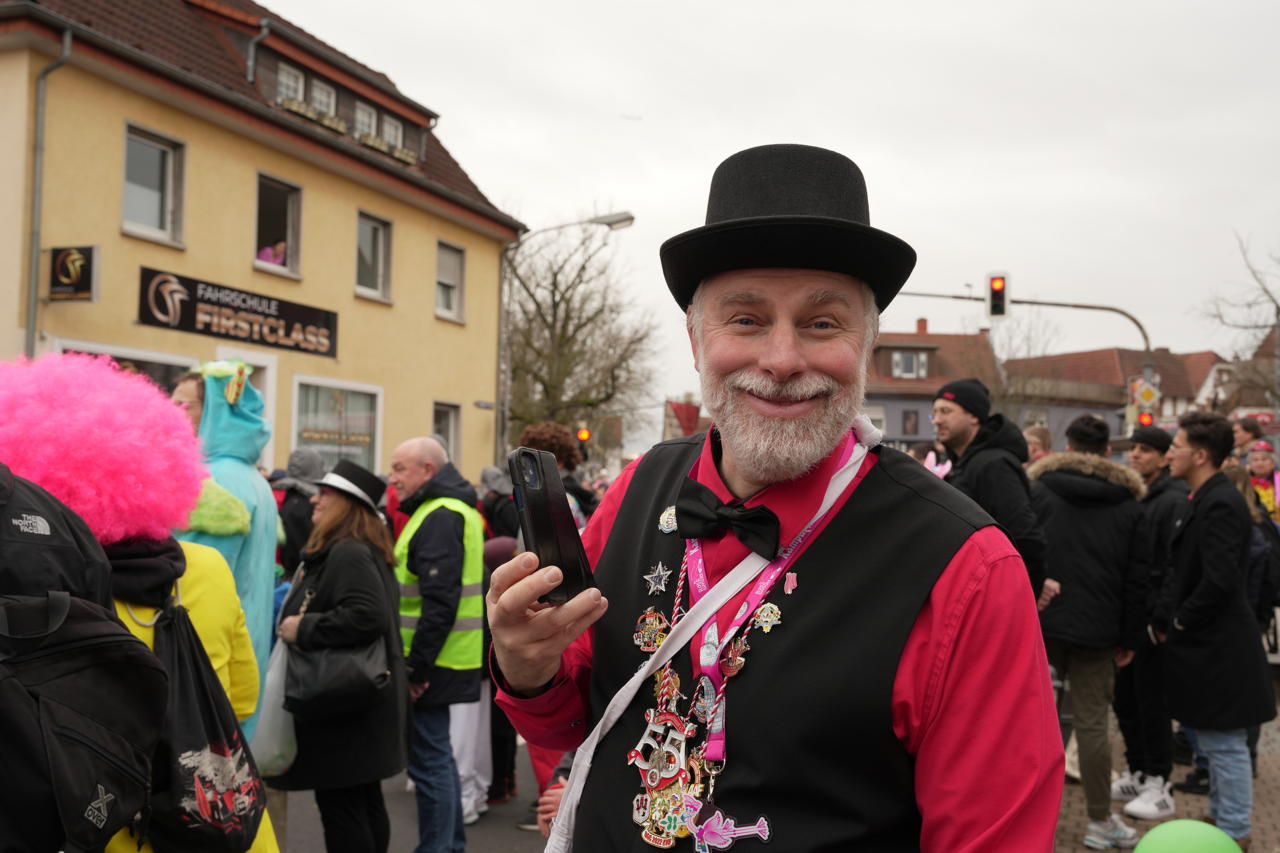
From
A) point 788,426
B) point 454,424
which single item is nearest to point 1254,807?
point 788,426

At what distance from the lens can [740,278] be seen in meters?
1.89

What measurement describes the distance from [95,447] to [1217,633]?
5.55 m

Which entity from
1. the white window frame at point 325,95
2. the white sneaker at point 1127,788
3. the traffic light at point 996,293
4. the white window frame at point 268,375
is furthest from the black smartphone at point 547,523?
the traffic light at point 996,293

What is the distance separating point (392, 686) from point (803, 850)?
126 inches

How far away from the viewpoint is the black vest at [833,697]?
157 cm

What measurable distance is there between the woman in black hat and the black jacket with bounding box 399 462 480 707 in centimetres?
59

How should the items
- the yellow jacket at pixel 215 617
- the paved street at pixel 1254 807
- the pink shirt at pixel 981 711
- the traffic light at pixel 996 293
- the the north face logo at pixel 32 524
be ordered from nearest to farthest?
the pink shirt at pixel 981 711
the the north face logo at pixel 32 524
the yellow jacket at pixel 215 617
the paved street at pixel 1254 807
the traffic light at pixel 996 293

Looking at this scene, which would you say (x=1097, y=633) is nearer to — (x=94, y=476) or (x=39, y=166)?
(x=94, y=476)

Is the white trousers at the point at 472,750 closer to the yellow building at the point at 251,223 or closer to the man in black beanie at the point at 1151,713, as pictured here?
the man in black beanie at the point at 1151,713

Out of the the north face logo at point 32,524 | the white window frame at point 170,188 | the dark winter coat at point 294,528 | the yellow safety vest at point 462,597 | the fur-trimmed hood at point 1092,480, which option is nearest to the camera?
the the north face logo at point 32,524

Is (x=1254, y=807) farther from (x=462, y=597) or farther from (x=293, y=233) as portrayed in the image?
(x=293, y=233)

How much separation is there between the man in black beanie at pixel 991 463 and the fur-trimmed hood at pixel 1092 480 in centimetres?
54

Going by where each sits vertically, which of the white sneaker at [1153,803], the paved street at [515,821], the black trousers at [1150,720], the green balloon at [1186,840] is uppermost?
the green balloon at [1186,840]

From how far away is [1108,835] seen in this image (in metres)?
5.42
